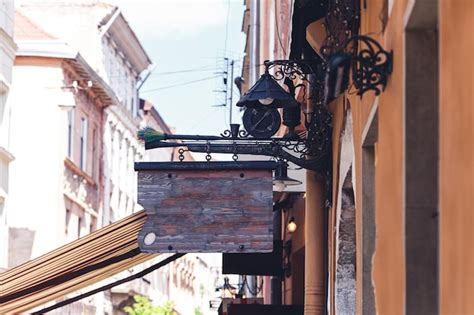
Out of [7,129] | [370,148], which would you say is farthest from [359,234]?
[7,129]

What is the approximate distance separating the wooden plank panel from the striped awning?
2.23 ft

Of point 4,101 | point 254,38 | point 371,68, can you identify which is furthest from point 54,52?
point 371,68

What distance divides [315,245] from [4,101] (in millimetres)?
22996

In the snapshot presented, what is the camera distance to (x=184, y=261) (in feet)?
259

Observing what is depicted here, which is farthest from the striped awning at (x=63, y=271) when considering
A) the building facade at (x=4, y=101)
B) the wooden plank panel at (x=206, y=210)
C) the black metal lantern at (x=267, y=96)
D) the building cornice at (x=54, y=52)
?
the building cornice at (x=54, y=52)

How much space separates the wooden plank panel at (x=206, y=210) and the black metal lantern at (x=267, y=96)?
1.64 meters

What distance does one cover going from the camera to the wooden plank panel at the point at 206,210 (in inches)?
432

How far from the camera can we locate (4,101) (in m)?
35.6

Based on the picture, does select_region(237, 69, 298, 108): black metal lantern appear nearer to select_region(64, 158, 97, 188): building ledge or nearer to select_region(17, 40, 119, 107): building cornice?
select_region(17, 40, 119, 107): building cornice

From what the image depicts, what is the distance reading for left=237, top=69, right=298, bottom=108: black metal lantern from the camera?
1252 centimetres

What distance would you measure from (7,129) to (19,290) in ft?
80.7

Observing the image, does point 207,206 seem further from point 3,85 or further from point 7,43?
point 7,43

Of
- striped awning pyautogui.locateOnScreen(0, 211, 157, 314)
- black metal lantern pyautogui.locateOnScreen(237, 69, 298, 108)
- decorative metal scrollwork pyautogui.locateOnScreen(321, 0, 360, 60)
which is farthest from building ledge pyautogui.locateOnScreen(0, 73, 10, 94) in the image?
decorative metal scrollwork pyautogui.locateOnScreen(321, 0, 360, 60)

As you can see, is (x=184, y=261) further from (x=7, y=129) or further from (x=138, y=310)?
(x=7, y=129)
